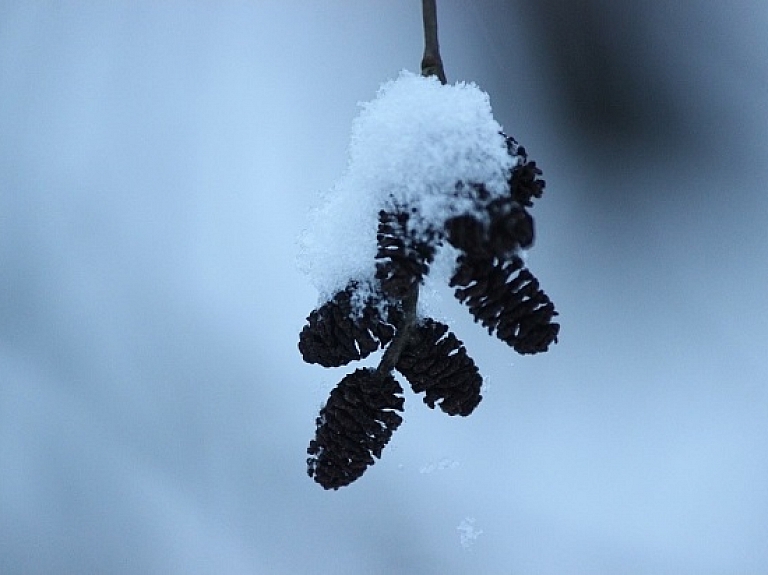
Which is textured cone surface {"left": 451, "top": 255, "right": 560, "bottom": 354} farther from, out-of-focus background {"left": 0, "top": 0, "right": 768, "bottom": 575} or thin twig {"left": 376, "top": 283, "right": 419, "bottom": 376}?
out-of-focus background {"left": 0, "top": 0, "right": 768, "bottom": 575}

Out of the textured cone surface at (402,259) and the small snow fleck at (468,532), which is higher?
the small snow fleck at (468,532)

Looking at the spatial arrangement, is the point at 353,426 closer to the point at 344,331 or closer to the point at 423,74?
the point at 344,331

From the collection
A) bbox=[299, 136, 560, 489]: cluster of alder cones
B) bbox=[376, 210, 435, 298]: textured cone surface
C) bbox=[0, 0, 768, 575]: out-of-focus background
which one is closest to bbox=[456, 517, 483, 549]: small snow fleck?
bbox=[0, 0, 768, 575]: out-of-focus background

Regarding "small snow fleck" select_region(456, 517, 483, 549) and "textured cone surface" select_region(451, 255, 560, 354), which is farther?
"small snow fleck" select_region(456, 517, 483, 549)

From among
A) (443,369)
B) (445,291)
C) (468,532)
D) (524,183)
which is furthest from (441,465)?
(524,183)

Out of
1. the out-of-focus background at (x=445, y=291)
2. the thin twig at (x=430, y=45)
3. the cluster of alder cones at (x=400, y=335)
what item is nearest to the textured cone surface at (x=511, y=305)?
the cluster of alder cones at (x=400, y=335)

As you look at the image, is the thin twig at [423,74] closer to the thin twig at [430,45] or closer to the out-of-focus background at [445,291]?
the thin twig at [430,45]

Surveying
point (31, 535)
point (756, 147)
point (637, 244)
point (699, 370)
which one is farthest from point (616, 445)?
point (31, 535)
